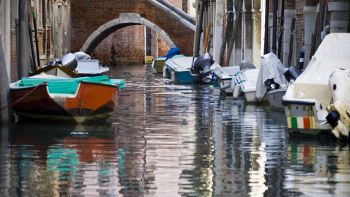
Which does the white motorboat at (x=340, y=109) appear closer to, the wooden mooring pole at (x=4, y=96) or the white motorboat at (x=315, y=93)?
the white motorboat at (x=315, y=93)

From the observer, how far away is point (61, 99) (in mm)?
16984

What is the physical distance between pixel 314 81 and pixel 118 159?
3682 mm

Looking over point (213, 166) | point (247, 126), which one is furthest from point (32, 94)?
point (213, 166)

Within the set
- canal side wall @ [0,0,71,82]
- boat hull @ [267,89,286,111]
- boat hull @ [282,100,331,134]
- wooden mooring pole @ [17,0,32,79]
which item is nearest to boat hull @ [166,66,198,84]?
canal side wall @ [0,0,71,82]

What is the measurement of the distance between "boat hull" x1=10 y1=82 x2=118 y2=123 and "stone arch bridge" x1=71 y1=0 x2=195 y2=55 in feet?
101

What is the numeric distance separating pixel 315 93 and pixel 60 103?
12.4ft

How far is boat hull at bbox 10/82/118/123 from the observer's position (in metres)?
17.0

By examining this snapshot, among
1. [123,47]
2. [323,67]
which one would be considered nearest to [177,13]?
[123,47]

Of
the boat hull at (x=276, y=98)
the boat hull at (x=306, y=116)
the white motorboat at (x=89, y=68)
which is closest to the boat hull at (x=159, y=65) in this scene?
the white motorboat at (x=89, y=68)

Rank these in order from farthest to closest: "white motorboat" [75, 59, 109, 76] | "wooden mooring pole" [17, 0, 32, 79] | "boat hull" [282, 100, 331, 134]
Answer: "white motorboat" [75, 59, 109, 76] < "wooden mooring pole" [17, 0, 32, 79] < "boat hull" [282, 100, 331, 134]

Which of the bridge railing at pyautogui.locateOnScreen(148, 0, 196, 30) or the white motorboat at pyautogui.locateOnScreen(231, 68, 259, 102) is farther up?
the bridge railing at pyautogui.locateOnScreen(148, 0, 196, 30)

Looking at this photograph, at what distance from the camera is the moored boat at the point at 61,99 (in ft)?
55.7

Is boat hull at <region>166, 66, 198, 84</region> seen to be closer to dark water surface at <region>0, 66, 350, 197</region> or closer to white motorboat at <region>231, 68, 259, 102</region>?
white motorboat at <region>231, 68, 259, 102</region>

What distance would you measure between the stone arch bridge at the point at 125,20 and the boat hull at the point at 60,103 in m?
30.8
